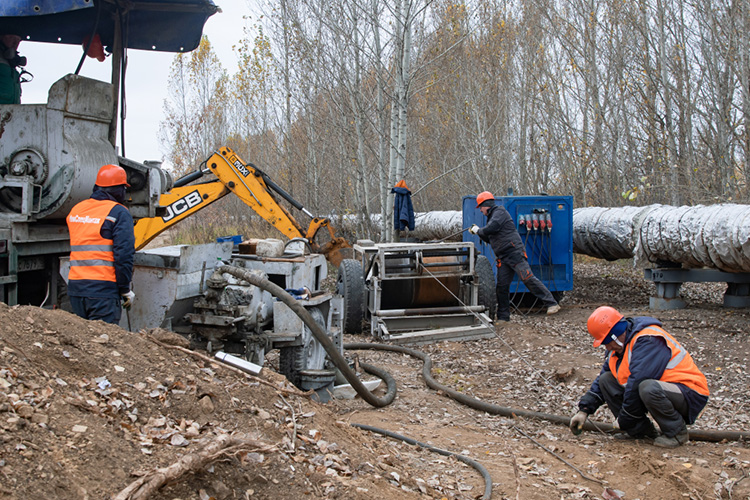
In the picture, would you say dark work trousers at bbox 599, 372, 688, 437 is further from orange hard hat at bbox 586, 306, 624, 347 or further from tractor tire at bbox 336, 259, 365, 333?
tractor tire at bbox 336, 259, 365, 333

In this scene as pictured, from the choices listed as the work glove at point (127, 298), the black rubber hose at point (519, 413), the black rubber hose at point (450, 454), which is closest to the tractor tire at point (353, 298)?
the black rubber hose at point (519, 413)

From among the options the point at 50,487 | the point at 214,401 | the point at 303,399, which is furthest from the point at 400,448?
the point at 50,487

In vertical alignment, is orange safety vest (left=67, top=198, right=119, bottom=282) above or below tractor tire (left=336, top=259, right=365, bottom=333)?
above

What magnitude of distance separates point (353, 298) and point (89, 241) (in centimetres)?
467

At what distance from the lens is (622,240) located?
11.3 m

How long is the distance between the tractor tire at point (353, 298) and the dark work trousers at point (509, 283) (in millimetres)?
2194

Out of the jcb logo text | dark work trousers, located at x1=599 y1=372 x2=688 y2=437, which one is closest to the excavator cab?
the jcb logo text

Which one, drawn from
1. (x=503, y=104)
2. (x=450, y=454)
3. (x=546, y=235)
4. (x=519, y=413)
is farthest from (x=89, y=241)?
(x=503, y=104)

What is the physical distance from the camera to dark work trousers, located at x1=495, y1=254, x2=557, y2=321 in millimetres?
10109

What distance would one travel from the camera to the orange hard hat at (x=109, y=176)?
17.4 feet

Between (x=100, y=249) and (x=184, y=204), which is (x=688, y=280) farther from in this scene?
(x=100, y=249)

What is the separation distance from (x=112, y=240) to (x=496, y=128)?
Answer: 1923cm

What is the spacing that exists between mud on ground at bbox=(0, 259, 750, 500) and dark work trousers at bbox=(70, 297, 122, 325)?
36.1 inches

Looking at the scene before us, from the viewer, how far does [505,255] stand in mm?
10211
